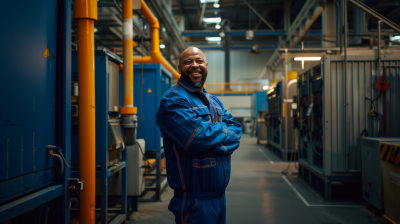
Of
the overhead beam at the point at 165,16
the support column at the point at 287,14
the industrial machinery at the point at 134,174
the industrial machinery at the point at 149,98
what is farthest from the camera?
the support column at the point at 287,14

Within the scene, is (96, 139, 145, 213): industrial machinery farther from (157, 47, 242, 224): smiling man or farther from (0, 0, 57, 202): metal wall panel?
(157, 47, 242, 224): smiling man

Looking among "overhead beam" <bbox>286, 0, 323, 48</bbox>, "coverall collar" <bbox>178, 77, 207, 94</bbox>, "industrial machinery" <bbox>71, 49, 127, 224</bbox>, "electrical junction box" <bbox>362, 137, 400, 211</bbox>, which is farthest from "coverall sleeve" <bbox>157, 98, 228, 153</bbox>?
"overhead beam" <bbox>286, 0, 323, 48</bbox>

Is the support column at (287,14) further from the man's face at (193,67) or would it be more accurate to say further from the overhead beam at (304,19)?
the man's face at (193,67)

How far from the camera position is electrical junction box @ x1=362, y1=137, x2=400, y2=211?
3.63 meters

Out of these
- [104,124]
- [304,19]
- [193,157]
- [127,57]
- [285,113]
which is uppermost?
[304,19]

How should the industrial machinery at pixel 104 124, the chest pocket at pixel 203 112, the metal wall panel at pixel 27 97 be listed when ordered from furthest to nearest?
the industrial machinery at pixel 104 124, the chest pocket at pixel 203 112, the metal wall panel at pixel 27 97

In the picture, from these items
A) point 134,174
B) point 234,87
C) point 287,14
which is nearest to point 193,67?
point 134,174

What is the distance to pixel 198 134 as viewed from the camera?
1623 millimetres

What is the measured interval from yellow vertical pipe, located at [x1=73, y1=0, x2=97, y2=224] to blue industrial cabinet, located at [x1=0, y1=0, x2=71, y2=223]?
27cm

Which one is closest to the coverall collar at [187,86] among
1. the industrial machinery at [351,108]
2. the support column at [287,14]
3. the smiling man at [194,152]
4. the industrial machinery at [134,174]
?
the smiling man at [194,152]

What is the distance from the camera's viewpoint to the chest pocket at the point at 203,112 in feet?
5.91

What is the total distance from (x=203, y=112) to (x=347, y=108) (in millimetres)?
3637

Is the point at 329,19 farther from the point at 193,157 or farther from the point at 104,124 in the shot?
the point at 193,157

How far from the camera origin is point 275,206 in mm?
4324
